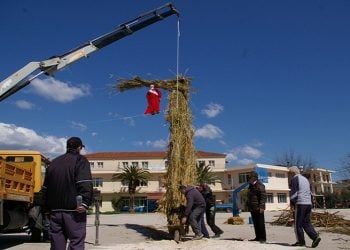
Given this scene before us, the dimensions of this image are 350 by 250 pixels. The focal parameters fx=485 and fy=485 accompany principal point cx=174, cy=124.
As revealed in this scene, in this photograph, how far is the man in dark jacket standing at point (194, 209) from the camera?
1305 centimetres

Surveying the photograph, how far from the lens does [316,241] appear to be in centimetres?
1084

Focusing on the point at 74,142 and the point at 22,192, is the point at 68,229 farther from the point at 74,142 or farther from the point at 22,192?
the point at 22,192

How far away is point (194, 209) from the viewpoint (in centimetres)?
1335

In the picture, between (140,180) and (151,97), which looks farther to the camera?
(140,180)

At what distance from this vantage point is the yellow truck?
11.8 m

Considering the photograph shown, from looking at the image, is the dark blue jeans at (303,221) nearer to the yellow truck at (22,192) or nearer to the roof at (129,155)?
the yellow truck at (22,192)

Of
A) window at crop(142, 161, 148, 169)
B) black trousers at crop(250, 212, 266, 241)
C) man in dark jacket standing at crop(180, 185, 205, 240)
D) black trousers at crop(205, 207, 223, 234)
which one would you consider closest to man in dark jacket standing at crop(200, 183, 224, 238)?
black trousers at crop(205, 207, 223, 234)

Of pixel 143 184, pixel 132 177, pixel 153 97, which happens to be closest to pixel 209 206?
pixel 153 97

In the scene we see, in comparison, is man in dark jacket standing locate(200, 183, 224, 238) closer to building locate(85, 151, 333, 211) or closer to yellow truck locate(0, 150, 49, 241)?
yellow truck locate(0, 150, 49, 241)

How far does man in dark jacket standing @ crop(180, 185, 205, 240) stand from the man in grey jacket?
111 inches

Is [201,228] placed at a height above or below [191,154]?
below

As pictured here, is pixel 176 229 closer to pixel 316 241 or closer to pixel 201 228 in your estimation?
pixel 201 228

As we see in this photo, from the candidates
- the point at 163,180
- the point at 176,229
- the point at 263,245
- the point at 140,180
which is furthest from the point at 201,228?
the point at 140,180

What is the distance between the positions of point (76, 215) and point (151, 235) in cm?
943
